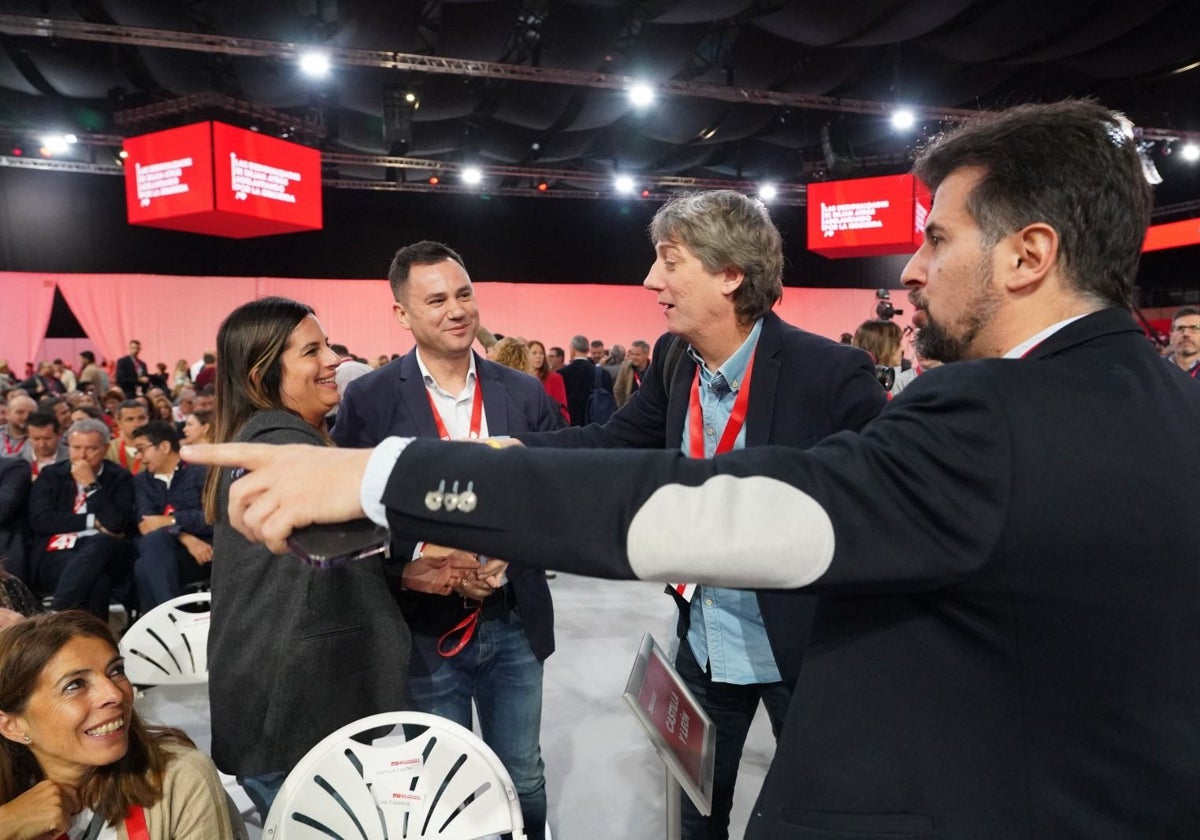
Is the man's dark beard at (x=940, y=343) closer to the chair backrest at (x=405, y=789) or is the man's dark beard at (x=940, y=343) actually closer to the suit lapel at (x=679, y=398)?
the suit lapel at (x=679, y=398)

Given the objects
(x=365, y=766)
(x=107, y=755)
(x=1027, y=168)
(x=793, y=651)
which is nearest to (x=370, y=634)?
(x=365, y=766)

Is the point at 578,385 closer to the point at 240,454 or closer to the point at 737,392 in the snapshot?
the point at 737,392

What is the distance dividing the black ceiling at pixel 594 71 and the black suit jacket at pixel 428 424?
5965mm

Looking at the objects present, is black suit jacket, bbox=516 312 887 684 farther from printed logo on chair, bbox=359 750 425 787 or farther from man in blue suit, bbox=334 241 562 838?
printed logo on chair, bbox=359 750 425 787

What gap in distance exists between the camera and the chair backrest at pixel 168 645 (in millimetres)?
2637

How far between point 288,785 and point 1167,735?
Result: 56.6 inches

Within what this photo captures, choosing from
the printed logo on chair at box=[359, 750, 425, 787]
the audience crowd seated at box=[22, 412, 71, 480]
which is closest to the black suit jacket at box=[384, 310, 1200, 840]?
the printed logo on chair at box=[359, 750, 425, 787]

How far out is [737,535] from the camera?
0.61m

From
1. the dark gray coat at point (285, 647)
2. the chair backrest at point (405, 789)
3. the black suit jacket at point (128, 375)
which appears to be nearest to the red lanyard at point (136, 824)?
the dark gray coat at point (285, 647)

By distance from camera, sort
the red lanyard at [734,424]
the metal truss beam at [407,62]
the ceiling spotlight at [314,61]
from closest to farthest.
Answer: the red lanyard at [734,424]
the metal truss beam at [407,62]
the ceiling spotlight at [314,61]

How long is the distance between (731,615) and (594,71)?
25.9 feet

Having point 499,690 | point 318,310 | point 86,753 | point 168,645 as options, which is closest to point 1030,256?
point 499,690

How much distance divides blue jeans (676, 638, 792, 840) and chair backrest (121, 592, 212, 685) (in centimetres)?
174

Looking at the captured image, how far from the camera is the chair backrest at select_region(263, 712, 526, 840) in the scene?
1.54 meters
